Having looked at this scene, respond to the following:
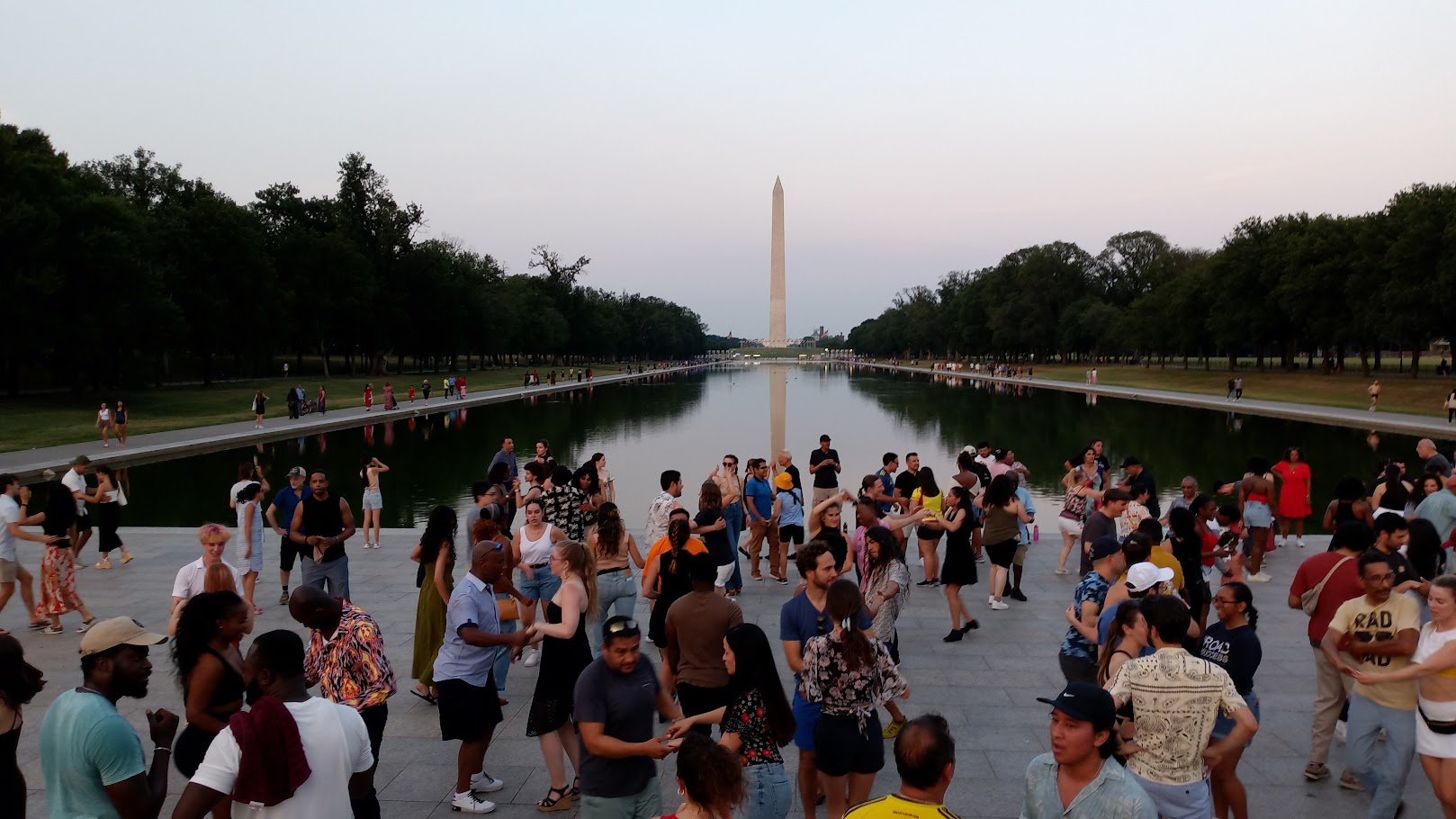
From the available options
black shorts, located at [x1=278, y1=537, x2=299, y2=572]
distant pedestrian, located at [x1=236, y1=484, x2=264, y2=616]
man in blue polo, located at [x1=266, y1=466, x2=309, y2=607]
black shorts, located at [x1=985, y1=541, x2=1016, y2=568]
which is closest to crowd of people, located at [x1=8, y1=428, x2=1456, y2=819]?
man in blue polo, located at [x1=266, y1=466, x2=309, y2=607]

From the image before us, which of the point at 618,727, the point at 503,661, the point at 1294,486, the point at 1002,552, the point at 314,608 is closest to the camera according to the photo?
the point at 618,727

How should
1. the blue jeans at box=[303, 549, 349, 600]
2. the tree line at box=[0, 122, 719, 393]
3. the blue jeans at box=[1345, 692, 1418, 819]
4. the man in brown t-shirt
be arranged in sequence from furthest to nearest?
the tree line at box=[0, 122, 719, 393] < the blue jeans at box=[303, 549, 349, 600] < the blue jeans at box=[1345, 692, 1418, 819] < the man in brown t-shirt

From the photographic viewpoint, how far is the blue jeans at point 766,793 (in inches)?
156

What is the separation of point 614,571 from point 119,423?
87.4 feet

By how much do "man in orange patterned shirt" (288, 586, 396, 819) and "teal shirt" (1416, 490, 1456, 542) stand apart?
963 centimetres

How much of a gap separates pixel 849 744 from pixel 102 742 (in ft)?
10.5

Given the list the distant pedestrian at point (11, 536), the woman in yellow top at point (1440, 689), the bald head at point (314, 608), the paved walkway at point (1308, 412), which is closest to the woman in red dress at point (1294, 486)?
the woman in yellow top at point (1440, 689)

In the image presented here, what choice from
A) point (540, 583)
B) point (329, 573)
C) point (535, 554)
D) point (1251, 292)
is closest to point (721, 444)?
point (329, 573)

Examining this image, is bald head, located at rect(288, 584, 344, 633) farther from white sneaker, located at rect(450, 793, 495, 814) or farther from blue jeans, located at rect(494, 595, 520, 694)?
blue jeans, located at rect(494, 595, 520, 694)

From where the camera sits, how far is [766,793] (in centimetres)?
396

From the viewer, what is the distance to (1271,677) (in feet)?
24.5

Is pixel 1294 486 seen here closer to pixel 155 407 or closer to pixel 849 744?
pixel 849 744

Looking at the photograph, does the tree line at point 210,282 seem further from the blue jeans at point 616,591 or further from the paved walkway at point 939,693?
the blue jeans at point 616,591

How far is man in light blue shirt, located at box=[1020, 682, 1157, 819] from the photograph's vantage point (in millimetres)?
3039
